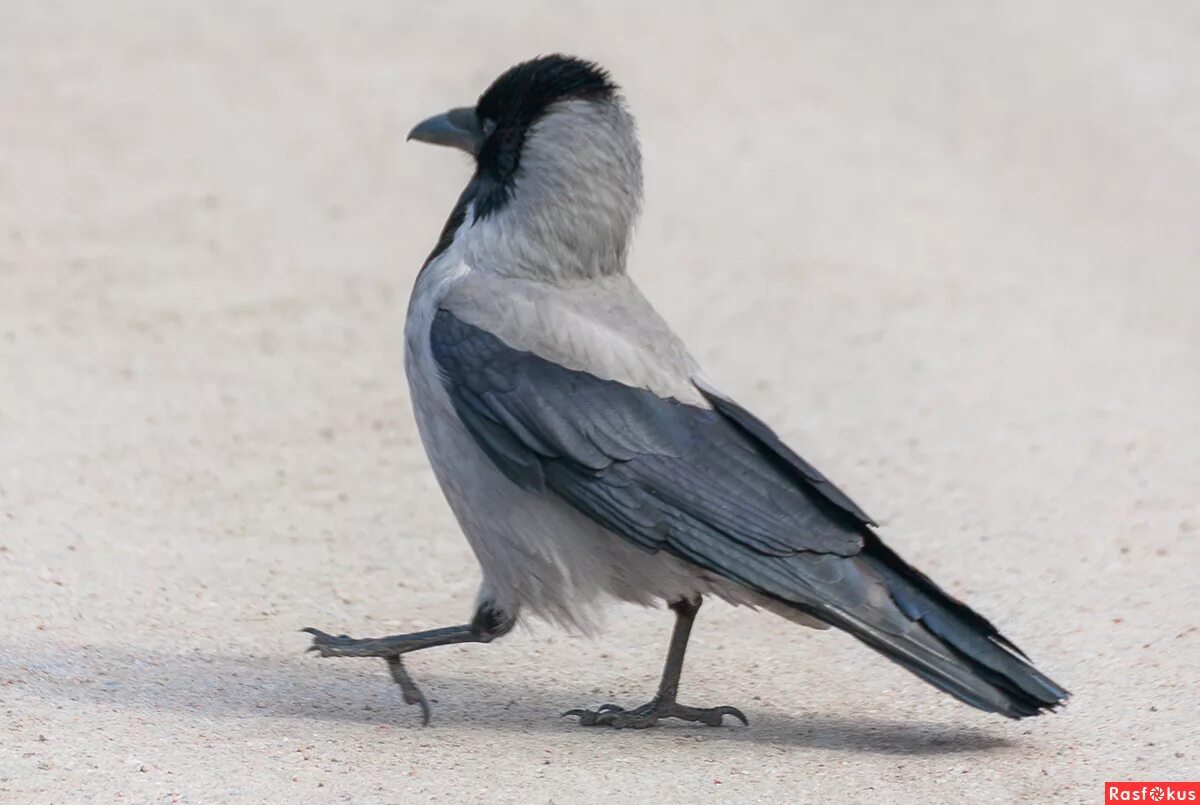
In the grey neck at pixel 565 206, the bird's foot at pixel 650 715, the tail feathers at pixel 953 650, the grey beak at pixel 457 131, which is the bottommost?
the bird's foot at pixel 650 715

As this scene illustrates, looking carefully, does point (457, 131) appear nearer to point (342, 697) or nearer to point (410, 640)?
point (410, 640)

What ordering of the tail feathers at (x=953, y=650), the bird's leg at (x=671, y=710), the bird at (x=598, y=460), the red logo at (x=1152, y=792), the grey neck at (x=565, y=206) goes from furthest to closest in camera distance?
the grey neck at (x=565, y=206) < the bird's leg at (x=671, y=710) < the bird at (x=598, y=460) < the tail feathers at (x=953, y=650) < the red logo at (x=1152, y=792)

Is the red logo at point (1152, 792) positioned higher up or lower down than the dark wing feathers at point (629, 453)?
lower down

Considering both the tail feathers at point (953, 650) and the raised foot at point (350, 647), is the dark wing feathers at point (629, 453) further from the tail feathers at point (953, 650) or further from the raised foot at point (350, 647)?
the raised foot at point (350, 647)

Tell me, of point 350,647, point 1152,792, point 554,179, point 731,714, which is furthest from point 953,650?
point 554,179

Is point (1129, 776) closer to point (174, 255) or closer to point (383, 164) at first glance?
point (174, 255)

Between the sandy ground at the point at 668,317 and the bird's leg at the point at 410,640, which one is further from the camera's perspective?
the bird's leg at the point at 410,640

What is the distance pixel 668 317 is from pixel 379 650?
445cm

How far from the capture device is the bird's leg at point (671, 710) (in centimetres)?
486

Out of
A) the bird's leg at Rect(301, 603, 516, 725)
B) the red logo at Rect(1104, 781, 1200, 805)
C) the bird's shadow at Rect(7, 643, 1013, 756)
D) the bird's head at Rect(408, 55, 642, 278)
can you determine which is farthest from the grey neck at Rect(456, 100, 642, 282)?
the red logo at Rect(1104, 781, 1200, 805)

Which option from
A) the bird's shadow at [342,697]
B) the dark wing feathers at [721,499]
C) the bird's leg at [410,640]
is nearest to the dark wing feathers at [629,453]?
the dark wing feathers at [721,499]

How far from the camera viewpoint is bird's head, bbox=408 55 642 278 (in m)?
5.10

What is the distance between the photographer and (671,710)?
4.90 meters

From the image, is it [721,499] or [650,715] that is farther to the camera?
[650,715]
